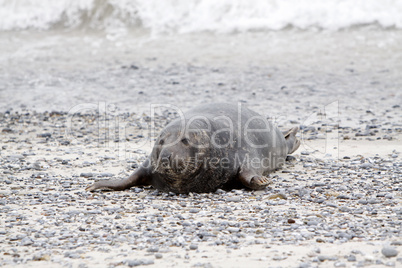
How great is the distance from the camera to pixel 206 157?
4.96 metres

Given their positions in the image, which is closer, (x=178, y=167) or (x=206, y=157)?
(x=178, y=167)

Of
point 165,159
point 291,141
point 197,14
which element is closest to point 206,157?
point 165,159

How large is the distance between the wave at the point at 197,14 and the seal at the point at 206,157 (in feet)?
28.1

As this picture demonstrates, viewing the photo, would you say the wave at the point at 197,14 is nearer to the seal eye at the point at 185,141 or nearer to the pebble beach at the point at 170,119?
the pebble beach at the point at 170,119

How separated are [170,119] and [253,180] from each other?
4.05m

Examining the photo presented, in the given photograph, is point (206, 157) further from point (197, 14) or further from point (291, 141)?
point (197, 14)

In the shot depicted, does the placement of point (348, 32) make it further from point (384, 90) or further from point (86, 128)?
point (86, 128)

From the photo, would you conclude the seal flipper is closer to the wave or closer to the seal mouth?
the seal mouth

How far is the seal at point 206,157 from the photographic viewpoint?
4.83m

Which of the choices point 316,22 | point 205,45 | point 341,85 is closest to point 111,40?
point 205,45

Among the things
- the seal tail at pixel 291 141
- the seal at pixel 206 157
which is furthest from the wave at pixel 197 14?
the seal at pixel 206 157

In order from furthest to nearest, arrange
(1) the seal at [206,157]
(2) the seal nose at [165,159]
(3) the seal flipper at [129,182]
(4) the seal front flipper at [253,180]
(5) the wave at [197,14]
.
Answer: (5) the wave at [197,14]
(3) the seal flipper at [129,182]
(4) the seal front flipper at [253,180]
(1) the seal at [206,157]
(2) the seal nose at [165,159]

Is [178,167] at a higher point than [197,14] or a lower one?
lower

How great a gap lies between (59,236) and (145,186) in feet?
5.14
